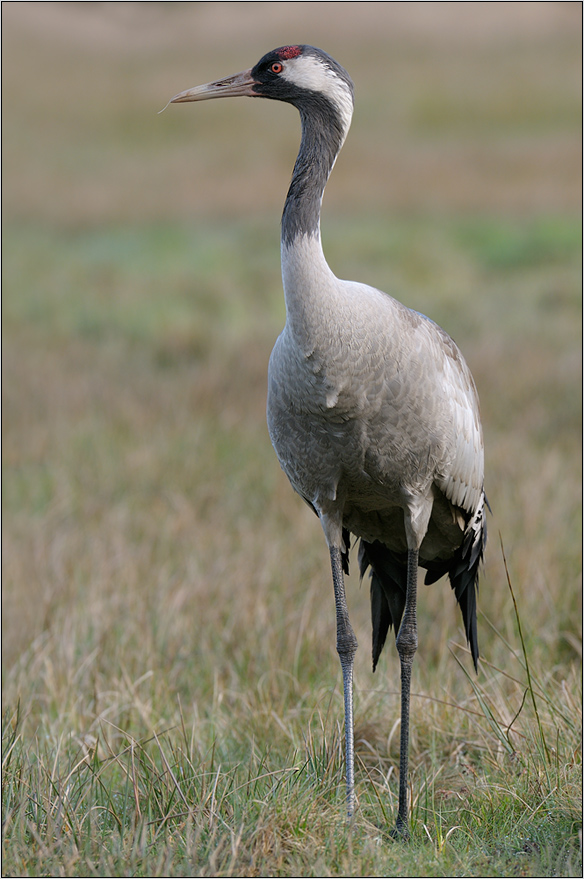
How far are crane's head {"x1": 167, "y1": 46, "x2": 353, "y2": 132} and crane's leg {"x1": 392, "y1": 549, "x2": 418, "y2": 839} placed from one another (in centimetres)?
140

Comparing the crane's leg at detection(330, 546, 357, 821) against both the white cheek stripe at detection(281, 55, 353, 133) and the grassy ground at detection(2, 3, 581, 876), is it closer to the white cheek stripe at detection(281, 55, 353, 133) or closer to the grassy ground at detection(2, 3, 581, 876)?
the grassy ground at detection(2, 3, 581, 876)

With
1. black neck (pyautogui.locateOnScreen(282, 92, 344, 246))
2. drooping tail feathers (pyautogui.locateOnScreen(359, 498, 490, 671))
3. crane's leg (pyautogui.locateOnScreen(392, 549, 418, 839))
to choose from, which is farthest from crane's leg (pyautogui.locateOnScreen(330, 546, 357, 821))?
Result: black neck (pyautogui.locateOnScreen(282, 92, 344, 246))

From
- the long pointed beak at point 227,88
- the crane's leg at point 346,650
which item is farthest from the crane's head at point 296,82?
the crane's leg at point 346,650

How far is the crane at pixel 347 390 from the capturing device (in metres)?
2.46

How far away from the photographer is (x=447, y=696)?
3.43m

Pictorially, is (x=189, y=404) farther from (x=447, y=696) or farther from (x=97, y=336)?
(x=447, y=696)

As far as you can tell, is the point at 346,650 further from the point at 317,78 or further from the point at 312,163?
the point at 317,78

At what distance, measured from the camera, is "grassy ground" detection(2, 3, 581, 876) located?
2588 millimetres

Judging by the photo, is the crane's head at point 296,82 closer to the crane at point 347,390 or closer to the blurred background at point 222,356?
the crane at point 347,390

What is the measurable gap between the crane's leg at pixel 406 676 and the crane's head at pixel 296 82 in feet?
4.61

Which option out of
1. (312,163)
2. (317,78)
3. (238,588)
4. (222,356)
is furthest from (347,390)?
(222,356)


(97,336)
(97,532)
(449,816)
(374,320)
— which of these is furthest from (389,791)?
(97,336)

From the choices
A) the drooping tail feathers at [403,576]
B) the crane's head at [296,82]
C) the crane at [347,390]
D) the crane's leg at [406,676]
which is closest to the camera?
the crane at [347,390]

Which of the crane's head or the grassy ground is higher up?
the crane's head
